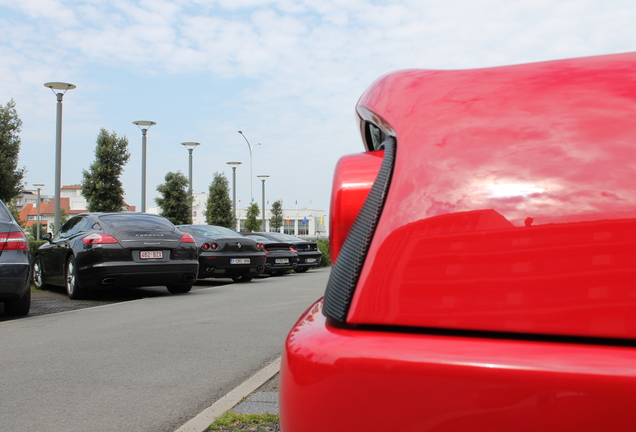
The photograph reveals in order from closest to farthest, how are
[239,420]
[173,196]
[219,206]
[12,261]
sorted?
[239,420], [12,261], [173,196], [219,206]

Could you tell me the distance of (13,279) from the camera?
24.5 ft

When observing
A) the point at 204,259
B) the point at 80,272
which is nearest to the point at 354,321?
the point at 80,272

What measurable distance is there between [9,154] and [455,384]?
89.3 feet

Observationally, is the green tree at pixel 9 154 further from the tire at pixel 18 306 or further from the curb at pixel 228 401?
the curb at pixel 228 401

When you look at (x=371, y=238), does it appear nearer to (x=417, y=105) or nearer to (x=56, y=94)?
(x=417, y=105)

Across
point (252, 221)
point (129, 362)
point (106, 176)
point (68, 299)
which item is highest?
point (106, 176)

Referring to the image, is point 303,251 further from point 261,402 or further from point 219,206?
point 219,206

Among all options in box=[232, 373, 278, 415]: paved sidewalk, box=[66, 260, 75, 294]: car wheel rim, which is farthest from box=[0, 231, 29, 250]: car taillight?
box=[232, 373, 278, 415]: paved sidewalk

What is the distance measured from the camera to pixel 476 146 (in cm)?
113

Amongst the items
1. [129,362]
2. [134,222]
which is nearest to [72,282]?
[134,222]

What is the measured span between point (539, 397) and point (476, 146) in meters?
0.42

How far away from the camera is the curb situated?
11.3ft

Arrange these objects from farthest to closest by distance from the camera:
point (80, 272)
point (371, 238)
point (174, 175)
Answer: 1. point (174, 175)
2. point (80, 272)
3. point (371, 238)

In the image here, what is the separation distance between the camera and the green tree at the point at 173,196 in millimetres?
35844
